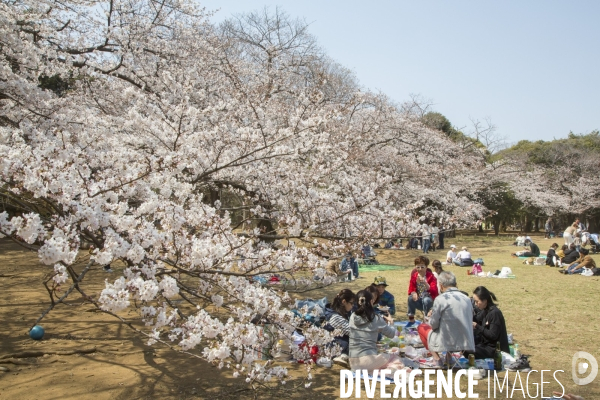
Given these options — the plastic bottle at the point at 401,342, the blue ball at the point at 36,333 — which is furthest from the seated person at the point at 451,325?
the blue ball at the point at 36,333

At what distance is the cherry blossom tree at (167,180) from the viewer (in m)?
2.93

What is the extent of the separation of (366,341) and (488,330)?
1398 mm

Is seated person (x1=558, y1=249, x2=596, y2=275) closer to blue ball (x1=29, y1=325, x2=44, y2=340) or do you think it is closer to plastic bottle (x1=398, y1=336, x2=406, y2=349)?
plastic bottle (x1=398, y1=336, x2=406, y2=349)

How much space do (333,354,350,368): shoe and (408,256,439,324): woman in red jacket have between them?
6.38 ft

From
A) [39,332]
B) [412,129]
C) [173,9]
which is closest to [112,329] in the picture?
[39,332]

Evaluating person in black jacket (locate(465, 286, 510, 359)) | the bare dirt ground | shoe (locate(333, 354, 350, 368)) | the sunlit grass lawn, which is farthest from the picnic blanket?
shoe (locate(333, 354, 350, 368))

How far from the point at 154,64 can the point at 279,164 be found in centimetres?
325

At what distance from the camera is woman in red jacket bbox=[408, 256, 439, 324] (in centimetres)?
671

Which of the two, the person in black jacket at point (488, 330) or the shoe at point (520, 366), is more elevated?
the person in black jacket at point (488, 330)

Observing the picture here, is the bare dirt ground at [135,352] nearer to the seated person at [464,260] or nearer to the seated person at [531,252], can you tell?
the seated person at [464,260]

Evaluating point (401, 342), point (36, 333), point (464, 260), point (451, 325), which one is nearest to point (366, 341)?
point (451, 325)

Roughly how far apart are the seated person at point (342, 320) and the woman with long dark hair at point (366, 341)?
0.19m

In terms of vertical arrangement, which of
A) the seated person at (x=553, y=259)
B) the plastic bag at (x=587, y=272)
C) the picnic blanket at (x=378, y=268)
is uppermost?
the seated person at (x=553, y=259)

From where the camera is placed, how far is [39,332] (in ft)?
17.3
